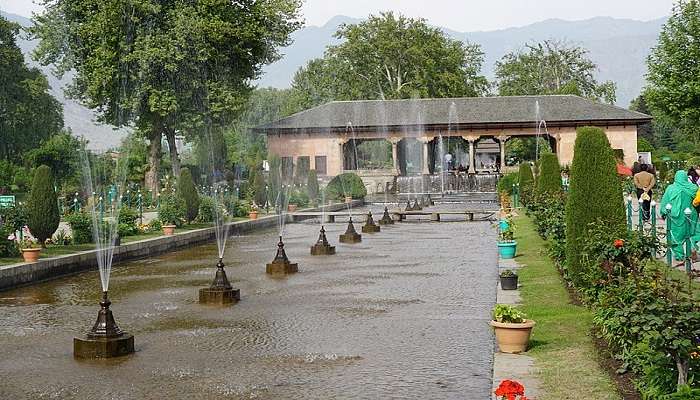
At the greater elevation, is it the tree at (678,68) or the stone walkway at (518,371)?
the tree at (678,68)

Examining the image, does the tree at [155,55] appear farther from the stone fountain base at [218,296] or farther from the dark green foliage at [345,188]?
the stone fountain base at [218,296]

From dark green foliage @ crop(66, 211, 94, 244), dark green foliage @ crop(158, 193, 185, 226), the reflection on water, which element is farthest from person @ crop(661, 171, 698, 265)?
dark green foliage @ crop(158, 193, 185, 226)

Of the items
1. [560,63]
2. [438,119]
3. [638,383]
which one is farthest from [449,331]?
[560,63]

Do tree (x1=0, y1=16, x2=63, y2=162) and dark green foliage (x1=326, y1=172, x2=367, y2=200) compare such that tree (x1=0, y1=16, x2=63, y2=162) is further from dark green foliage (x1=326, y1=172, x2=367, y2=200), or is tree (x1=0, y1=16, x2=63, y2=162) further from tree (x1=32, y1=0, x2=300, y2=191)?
dark green foliage (x1=326, y1=172, x2=367, y2=200)

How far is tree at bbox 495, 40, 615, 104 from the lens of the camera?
77.2 m

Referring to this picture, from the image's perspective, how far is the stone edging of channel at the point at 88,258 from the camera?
48.0 ft

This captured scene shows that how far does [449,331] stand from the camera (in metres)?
9.78

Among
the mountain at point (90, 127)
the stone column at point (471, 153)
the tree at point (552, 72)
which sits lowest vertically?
the stone column at point (471, 153)

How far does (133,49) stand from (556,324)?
113ft

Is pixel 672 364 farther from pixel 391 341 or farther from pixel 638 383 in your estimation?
pixel 391 341

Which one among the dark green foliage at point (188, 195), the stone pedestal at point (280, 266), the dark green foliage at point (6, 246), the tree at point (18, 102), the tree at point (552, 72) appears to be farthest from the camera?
the tree at point (552, 72)

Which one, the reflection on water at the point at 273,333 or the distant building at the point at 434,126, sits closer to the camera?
the reflection on water at the point at 273,333

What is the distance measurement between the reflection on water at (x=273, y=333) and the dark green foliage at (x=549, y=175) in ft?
16.6

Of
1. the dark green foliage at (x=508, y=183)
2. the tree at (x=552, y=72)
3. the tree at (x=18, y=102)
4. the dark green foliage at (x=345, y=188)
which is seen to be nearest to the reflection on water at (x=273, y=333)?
the dark green foliage at (x=508, y=183)
